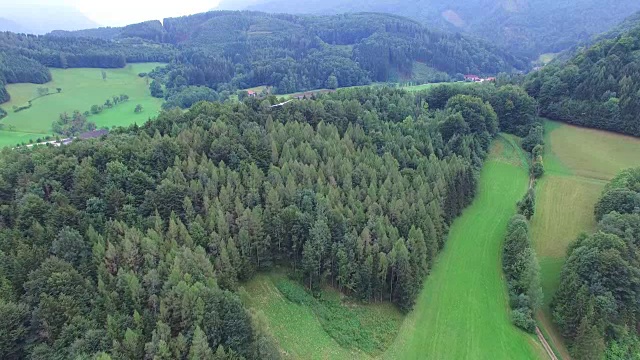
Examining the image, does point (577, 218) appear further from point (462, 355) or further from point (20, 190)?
point (20, 190)

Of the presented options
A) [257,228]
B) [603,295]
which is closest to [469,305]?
[603,295]

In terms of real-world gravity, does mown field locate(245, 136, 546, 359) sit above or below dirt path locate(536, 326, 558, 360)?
above

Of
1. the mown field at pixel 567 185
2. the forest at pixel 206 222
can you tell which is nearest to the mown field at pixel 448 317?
the forest at pixel 206 222

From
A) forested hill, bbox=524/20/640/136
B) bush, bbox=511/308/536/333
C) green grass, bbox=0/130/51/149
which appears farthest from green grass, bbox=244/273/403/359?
green grass, bbox=0/130/51/149

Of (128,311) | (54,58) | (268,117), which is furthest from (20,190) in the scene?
(54,58)

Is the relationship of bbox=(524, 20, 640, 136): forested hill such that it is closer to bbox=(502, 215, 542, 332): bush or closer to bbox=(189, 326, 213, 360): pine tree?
bbox=(502, 215, 542, 332): bush

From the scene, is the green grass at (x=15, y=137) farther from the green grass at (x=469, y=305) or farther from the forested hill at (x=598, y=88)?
the forested hill at (x=598, y=88)
